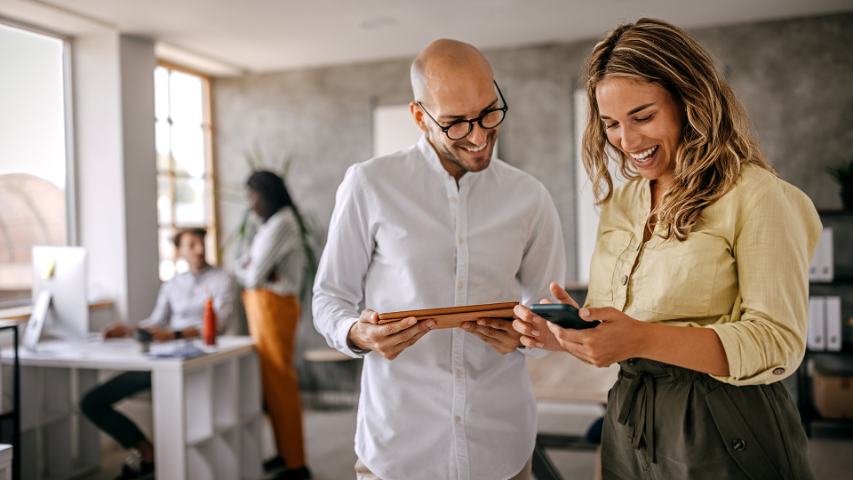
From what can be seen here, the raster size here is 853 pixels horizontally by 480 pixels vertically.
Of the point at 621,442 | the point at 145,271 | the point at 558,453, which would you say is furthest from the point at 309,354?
the point at 621,442

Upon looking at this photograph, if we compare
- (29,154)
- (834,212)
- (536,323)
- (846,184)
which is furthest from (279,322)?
(846,184)

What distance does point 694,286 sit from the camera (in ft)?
3.98

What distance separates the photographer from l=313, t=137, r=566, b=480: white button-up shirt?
1.67 metres

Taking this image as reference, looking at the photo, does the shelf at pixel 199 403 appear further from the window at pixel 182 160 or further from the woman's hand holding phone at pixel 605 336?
the woman's hand holding phone at pixel 605 336

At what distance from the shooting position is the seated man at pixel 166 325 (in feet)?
13.3

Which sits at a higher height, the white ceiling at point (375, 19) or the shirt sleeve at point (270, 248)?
the white ceiling at point (375, 19)

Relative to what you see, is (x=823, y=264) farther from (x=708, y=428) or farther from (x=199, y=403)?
(x=708, y=428)

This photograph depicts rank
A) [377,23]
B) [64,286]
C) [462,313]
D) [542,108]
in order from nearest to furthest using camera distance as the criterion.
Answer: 1. [462,313]
2. [64,286]
3. [377,23]
4. [542,108]

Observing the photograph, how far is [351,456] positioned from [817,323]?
3221 mm

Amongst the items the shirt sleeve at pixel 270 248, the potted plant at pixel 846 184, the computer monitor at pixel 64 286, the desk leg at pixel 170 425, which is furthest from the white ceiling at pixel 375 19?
the desk leg at pixel 170 425

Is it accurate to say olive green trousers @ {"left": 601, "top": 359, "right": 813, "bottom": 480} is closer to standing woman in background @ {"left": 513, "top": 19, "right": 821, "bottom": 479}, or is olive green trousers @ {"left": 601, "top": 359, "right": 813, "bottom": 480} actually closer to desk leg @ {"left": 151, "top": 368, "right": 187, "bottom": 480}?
standing woman in background @ {"left": 513, "top": 19, "right": 821, "bottom": 479}

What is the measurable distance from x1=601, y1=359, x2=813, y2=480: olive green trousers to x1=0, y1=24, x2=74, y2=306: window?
4.32m

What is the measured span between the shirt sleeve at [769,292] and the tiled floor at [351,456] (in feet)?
10.5

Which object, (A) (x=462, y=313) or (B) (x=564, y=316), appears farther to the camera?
(A) (x=462, y=313)
